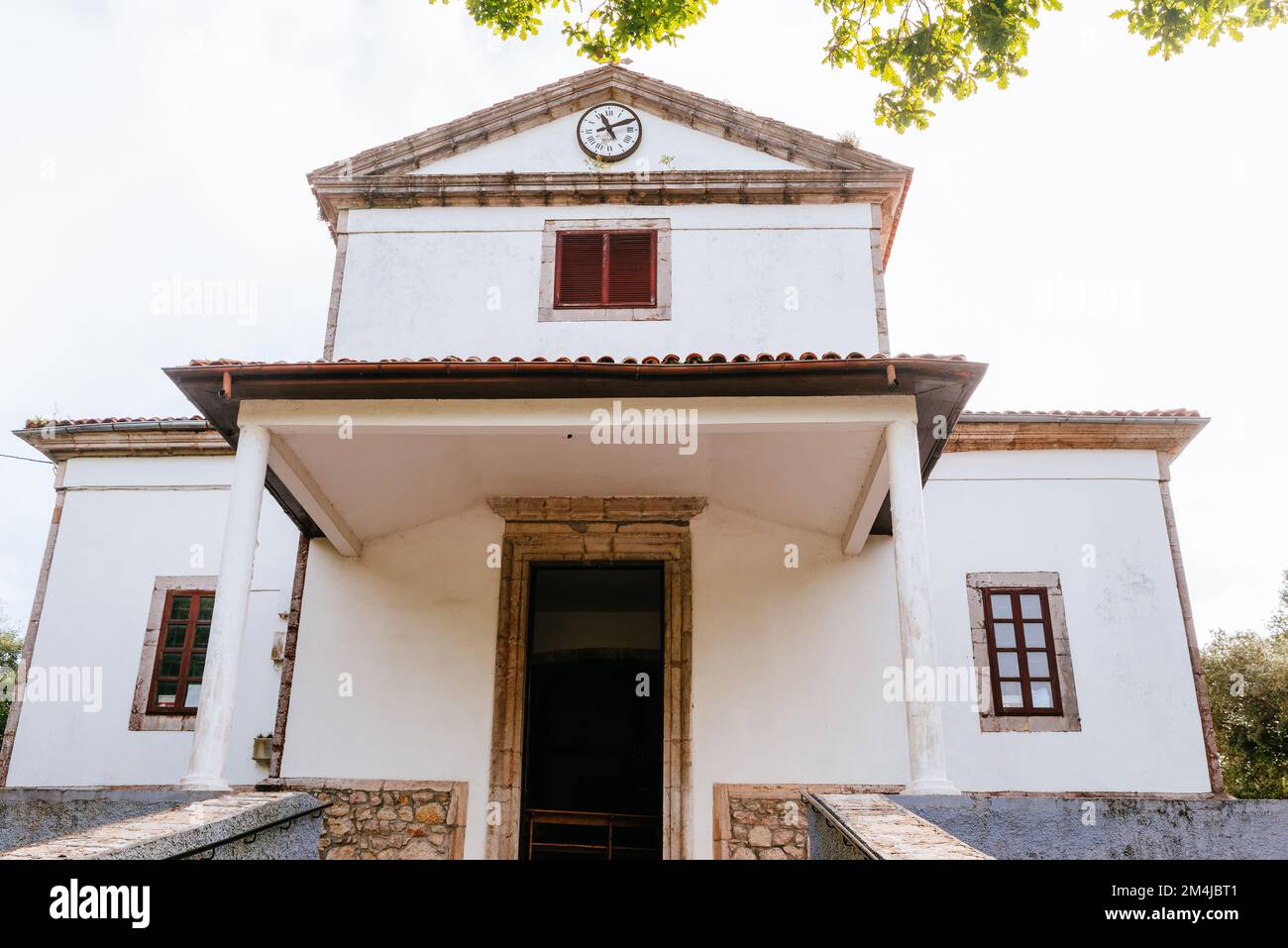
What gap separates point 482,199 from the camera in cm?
972

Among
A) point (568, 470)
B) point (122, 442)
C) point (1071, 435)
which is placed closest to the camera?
point (568, 470)

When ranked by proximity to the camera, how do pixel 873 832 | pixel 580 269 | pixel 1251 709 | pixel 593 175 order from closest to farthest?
pixel 873 832 < pixel 580 269 < pixel 593 175 < pixel 1251 709

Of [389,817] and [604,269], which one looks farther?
[604,269]

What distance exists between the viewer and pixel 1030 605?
934cm

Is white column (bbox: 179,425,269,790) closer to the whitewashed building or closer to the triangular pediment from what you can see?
the whitewashed building

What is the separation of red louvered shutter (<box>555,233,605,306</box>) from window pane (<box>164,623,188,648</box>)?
18.2 feet

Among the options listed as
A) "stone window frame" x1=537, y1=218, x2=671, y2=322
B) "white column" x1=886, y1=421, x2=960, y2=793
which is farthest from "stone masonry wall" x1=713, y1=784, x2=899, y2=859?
"stone window frame" x1=537, y1=218, x2=671, y2=322

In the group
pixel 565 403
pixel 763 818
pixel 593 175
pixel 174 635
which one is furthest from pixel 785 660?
pixel 174 635

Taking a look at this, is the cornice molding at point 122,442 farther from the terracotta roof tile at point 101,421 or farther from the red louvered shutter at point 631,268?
the red louvered shutter at point 631,268

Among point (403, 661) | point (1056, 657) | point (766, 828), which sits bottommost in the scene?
point (766, 828)

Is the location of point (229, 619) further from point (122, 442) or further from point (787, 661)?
point (122, 442)

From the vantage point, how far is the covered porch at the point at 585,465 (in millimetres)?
6449

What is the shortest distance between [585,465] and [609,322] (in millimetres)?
1653
